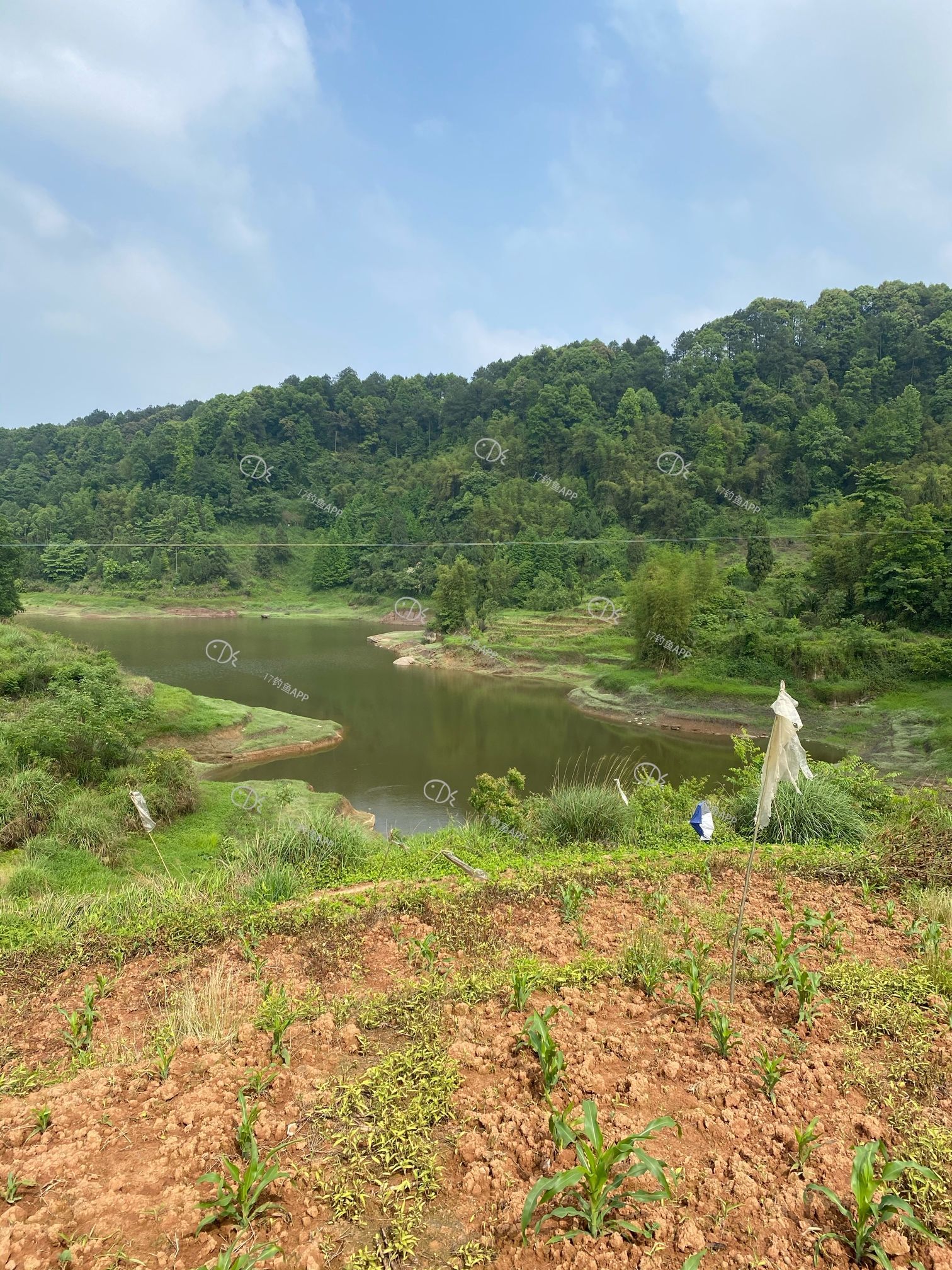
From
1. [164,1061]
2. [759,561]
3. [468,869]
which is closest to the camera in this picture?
[164,1061]

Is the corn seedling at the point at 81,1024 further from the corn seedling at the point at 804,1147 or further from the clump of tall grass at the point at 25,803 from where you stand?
the clump of tall grass at the point at 25,803

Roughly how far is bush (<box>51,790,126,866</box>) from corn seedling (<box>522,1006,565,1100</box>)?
9.05 meters

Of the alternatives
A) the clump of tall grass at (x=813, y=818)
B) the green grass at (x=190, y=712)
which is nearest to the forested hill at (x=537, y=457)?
the green grass at (x=190, y=712)

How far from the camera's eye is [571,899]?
206 inches

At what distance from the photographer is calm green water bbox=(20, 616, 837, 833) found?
18453mm

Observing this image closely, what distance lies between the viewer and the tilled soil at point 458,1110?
2.24m

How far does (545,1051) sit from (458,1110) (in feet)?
1.46

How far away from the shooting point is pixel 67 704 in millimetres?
12750

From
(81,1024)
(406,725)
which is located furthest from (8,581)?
(81,1024)

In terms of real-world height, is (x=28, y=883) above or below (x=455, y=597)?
below

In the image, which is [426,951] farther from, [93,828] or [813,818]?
[93,828]

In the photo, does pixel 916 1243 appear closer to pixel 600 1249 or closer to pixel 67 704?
pixel 600 1249

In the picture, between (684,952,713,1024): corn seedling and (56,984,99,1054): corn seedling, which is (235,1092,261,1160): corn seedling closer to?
(56,984,99,1054): corn seedling

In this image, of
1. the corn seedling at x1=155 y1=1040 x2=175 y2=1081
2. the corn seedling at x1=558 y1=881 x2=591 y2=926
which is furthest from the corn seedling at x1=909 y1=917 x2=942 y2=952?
the corn seedling at x1=155 y1=1040 x2=175 y2=1081
